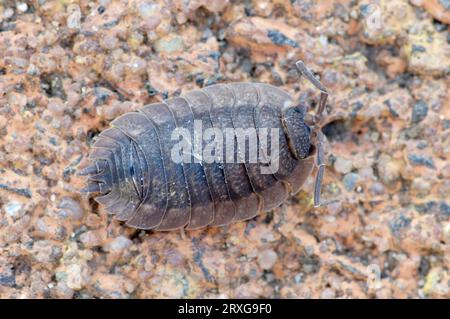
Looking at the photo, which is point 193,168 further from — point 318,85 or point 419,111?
point 419,111

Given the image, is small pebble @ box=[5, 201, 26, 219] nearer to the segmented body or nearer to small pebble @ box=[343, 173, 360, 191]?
the segmented body

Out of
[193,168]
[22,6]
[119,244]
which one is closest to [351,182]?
[193,168]

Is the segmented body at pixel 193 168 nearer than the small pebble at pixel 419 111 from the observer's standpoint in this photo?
Yes

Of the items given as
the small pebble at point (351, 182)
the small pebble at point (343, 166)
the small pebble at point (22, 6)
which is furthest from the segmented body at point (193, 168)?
the small pebble at point (22, 6)

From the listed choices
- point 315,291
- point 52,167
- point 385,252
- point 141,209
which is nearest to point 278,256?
point 315,291

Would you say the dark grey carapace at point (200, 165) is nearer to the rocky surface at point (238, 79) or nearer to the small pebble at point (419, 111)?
the rocky surface at point (238, 79)

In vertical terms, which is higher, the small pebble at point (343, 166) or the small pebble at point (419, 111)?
the small pebble at point (419, 111)

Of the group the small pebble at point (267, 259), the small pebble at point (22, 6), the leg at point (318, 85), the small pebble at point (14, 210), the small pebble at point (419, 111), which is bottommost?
the small pebble at point (267, 259)
